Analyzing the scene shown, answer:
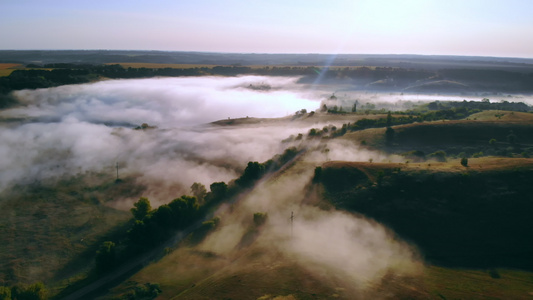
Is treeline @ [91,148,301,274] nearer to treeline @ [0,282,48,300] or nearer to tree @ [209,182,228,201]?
tree @ [209,182,228,201]

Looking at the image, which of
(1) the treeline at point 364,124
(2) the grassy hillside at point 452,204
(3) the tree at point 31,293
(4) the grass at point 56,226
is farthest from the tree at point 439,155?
(3) the tree at point 31,293

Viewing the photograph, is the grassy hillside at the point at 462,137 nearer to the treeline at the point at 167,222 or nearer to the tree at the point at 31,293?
the treeline at the point at 167,222

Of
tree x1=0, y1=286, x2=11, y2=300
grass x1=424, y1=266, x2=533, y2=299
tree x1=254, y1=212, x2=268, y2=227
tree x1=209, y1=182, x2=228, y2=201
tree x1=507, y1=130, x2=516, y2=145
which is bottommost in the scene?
tree x1=0, y1=286, x2=11, y2=300

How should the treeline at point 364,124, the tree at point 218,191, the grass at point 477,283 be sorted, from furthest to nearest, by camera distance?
the treeline at point 364,124, the tree at point 218,191, the grass at point 477,283

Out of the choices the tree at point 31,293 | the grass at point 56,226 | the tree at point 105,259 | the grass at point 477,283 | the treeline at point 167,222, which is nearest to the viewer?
the grass at point 477,283

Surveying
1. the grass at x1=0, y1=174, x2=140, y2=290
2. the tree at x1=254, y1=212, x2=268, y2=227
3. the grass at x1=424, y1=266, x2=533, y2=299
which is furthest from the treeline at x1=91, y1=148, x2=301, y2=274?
the grass at x1=424, y1=266, x2=533, y2=299

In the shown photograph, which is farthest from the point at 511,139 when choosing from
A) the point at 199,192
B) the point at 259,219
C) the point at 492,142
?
the point at 199,192

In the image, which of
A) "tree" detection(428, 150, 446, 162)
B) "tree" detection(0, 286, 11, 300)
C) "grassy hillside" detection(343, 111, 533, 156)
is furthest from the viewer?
"grassy hillside" detection(343, 111, 533, 156)

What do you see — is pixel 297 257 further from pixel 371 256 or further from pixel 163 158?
pixel 163 158

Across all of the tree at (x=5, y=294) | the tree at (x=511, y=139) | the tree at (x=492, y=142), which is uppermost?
the tree at (x=511, y=139)

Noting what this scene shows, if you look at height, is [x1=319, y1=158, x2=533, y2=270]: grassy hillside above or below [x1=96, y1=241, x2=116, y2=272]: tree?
above

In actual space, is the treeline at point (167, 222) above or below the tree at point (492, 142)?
below

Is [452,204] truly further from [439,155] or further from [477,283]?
[439,155]
